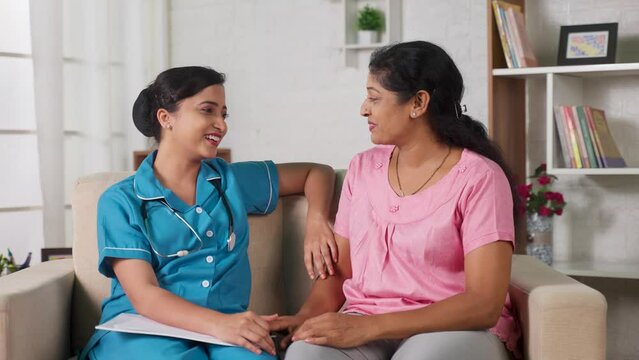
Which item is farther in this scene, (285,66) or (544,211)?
(285,66)

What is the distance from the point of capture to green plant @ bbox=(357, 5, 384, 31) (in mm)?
3914

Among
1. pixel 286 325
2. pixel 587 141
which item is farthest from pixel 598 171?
pixel 286 325

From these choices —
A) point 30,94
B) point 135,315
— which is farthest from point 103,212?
point 30,94

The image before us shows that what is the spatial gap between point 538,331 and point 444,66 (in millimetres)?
642

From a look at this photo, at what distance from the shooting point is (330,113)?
4.14 metres

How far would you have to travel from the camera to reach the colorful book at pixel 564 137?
11.0ft

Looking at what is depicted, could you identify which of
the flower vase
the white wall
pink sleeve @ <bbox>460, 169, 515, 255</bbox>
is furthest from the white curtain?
pink sleeve @ <bbox>460, 169, 515, 255</bbox>

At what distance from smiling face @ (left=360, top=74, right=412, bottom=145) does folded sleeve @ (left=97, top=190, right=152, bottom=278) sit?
0.59 m

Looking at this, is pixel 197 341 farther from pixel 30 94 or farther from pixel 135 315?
pixel 30 94

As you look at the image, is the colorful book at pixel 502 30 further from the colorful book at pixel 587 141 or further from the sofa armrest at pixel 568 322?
the sofa armrest at pixel 568 322

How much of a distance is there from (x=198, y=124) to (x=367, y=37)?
181 centimetres

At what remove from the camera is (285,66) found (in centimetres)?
424

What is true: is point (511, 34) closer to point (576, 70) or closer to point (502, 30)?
point (502, 30)

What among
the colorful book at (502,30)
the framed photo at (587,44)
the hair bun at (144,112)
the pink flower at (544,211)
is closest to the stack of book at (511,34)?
the colorful book at (502,30)
